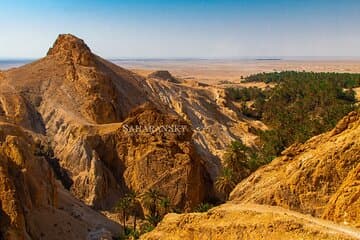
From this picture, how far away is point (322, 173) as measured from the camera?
2559 centimetres

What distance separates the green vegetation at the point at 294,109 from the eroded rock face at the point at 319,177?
53.8 ft

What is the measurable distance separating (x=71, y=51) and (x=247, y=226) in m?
56.4

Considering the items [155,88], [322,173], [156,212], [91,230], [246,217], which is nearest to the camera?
[246,217]

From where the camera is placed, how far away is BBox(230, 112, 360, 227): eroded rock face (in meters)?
24.4

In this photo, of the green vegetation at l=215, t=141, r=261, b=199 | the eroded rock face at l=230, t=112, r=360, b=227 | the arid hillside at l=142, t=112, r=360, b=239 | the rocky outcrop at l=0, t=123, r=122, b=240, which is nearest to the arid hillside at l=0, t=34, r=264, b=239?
the rocky outcrop at l=0, t=123, r=122, b=240

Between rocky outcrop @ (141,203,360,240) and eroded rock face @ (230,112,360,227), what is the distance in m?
3.87

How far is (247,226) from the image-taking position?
18828 mm

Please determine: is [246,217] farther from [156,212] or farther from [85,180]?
[85,180]

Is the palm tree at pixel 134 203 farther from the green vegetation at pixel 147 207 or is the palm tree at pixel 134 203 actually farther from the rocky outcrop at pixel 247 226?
the rocky outcrop at pixel 247 226

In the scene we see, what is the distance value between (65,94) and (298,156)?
39.9 m

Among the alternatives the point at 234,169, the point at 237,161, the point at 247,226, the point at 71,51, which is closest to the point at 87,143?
the point at 234,169

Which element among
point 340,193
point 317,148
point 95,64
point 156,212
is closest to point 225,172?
point 156,212

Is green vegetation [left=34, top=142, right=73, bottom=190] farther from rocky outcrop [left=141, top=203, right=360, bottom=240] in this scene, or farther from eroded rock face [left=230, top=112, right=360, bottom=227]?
rocky outcrop [left=141, top=203, right=360, bottom=240]

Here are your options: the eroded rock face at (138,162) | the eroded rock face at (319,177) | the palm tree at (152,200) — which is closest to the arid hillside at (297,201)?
the eroded rock face at (319,177)
